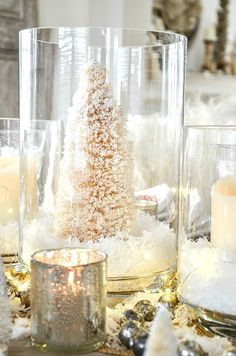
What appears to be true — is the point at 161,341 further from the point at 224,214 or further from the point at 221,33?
the point at 221,33

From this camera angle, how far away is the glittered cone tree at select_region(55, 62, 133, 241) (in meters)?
0.80

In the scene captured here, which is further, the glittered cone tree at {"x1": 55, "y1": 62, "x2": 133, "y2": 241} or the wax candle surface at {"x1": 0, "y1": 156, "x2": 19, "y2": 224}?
the wax candle surface at {"x1": 0, "y1": 156, "x2": 19, "y2": 224}

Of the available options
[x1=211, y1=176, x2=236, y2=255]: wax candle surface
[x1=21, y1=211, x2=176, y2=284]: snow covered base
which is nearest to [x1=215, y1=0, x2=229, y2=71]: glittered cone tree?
[x1=21, y1=211, x2=176, y2=284]: snow covered base

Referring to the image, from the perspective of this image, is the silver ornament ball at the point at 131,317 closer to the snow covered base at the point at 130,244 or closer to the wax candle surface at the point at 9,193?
the snow covered base at the point at 130,244

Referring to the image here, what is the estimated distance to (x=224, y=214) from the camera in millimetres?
708

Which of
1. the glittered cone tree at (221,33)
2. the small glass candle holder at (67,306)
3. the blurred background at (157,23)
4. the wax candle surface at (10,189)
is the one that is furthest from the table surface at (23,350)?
the glittered cone tree at (221,33)

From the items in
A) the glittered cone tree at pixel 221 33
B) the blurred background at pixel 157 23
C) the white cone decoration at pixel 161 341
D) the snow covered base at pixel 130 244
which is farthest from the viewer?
the glittered cone tree at pixel 221 33

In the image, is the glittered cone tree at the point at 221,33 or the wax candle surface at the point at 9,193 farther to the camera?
the glittered cone tree at the point at 221,33

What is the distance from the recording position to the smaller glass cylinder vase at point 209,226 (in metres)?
0.68

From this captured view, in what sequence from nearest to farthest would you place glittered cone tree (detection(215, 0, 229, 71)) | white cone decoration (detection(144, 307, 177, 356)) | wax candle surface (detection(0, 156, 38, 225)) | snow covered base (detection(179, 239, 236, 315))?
1. white cone decoration (detection(144, 307, 177, 356))
2. snow covered base (detection(179, 239, 236, 315))
3. wax candle surface (detection(0, 156, 38, 225))
4. glittered cone tree (detection(215, 0, 229, 71))

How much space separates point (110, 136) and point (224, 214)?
19 cm

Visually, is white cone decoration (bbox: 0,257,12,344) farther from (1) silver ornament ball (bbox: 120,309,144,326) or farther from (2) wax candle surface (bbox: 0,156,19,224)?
(2) wax candle surface (bbox: 0,156,19,224)

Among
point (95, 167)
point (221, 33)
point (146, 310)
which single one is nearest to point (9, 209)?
point (95, 167)

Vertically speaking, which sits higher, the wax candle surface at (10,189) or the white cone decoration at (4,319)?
the wax candle surface at (10,189)
